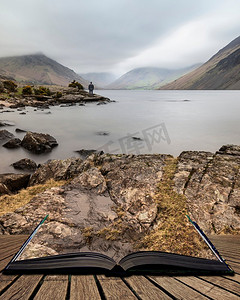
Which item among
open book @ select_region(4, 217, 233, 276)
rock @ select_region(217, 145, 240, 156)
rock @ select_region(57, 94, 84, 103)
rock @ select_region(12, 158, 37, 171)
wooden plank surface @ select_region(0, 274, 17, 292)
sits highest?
rock @ select_region(57, 94, 84, 103)

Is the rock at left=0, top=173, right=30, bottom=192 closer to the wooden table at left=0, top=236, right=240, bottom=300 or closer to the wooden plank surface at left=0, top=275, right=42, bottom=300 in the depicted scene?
the wooden table at left=0, top=236, right=240, bottom=300

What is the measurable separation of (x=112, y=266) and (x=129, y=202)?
5430 mm

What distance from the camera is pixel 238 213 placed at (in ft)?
22.9

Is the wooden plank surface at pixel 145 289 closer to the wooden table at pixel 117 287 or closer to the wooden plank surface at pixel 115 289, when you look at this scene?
the wooden table at pixel 117 287

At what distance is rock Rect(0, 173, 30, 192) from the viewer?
10.5 meters

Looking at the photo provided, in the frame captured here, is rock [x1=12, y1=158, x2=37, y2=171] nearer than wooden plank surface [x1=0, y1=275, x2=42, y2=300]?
No

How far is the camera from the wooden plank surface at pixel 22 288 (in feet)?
7.18

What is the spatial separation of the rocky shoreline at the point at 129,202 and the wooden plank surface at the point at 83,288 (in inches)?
142

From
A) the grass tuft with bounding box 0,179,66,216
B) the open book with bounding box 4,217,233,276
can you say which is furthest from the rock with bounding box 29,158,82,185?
the open book with bounding box 4,217,233,276

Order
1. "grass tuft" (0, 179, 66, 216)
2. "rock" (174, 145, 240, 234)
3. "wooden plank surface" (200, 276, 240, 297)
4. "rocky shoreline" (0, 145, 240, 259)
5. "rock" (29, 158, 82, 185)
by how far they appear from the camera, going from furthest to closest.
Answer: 1. "rock" (29, 158, 82, 185)
2. "grass tuft" (0, 179, 66, 216)
3. "rock" (174, 145, 240, 234)
4. "rocky shoreline" (0, 145, 240, 259)
5. "wooden plank surface" (200, 276, 240, 297)

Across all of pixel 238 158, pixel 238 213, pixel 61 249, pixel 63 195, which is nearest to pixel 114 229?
pixel 61 249

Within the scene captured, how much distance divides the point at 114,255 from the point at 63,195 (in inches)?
170

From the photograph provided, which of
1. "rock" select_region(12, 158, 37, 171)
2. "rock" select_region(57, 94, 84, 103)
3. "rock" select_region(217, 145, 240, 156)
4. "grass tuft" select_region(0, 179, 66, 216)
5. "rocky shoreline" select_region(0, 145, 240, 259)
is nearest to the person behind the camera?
"rocky shoreline" select_region(0, 145, 240, 259)

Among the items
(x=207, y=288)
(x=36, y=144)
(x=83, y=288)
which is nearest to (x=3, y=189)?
(x=83, y=288)
